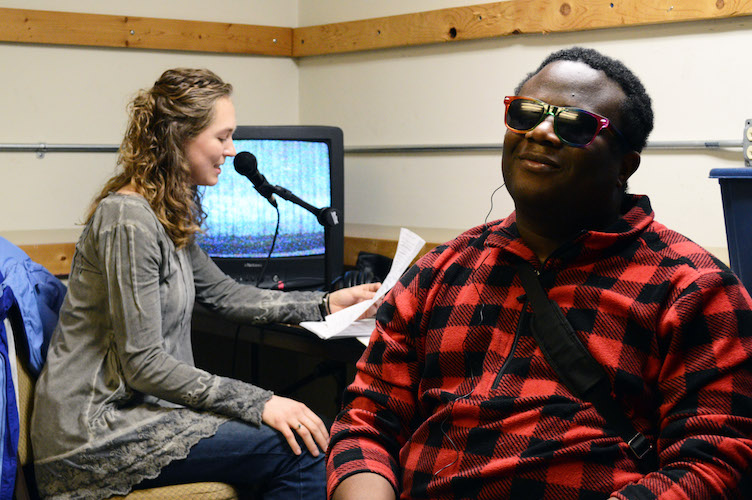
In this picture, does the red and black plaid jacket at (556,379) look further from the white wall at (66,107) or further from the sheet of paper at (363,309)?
the white wall at (66,107)

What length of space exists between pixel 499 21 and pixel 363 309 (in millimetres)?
1128

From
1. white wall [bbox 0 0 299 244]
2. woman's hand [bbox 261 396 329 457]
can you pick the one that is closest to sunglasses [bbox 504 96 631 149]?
woman's hand [bbox 261 396 329 457]

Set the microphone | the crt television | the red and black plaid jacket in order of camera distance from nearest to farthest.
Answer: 1. the red and black plaid jacket
2. the microphone
3. the crt television

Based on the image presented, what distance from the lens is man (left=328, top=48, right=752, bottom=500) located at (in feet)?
3.49

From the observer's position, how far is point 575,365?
1.14 m

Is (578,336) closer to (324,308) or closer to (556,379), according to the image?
(556,379)

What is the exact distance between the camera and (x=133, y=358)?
174cm

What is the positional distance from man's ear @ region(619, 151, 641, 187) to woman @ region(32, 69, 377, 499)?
0.92 m

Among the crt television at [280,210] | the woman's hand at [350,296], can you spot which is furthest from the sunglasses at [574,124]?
the crt television at [280,210]

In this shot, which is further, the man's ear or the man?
the man's ear

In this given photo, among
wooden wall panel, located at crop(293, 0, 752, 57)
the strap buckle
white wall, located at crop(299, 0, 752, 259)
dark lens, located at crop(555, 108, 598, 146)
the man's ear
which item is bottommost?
the strap buckle

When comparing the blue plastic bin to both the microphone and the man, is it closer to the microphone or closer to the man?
the man

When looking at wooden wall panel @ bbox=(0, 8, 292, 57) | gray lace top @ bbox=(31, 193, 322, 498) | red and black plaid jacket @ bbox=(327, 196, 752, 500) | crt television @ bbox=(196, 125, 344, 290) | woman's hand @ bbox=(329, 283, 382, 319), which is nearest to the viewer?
red and black plaid jacket @ bbox=(327, 196, 752, 500)

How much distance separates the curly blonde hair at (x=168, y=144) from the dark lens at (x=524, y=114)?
943mm
